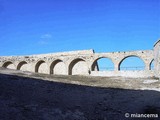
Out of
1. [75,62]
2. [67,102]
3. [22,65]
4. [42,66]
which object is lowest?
[67,102]

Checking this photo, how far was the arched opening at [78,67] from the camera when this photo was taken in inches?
1280

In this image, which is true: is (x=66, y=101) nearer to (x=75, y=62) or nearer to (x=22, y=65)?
(x=75, y=62)

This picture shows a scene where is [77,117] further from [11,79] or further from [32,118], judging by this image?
[11,79]

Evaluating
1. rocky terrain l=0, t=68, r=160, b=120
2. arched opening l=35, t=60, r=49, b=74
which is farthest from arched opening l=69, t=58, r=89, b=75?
rocky terrain l=0, t=68, r=160, b=120

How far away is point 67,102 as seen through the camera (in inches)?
A: 389

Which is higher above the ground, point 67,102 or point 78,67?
point 78,67

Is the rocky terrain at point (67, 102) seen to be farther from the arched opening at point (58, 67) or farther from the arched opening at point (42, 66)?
the arched opening at point (42, 66)

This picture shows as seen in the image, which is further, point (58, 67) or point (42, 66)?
point (42, 66)

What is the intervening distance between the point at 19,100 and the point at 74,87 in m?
3.89

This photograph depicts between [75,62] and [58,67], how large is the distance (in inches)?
103

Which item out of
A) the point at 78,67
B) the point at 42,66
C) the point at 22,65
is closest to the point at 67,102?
the point at 78,67

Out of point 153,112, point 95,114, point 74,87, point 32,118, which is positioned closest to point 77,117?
point 95,114

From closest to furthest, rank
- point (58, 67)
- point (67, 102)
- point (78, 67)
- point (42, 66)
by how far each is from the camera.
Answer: point (67, 102)
point (78, 67)
point (58, 67)
point (42, 66)

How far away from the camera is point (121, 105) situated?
1032cm
